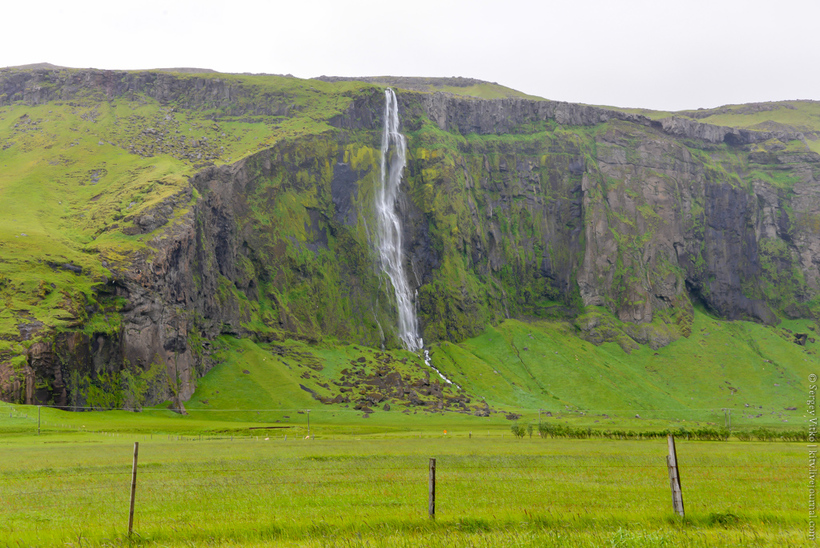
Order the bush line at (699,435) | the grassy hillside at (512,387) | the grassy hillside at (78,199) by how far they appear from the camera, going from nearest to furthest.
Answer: the bush line at (699,435)
the grassy hillside at (78,199)
the grassy hillside at (512,387)

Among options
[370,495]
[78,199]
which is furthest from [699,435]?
[78,199]

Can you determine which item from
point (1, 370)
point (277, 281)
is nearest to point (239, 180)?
point (277, 281)

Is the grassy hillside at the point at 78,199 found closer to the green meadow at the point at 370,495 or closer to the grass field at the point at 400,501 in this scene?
the green meadow at the point at 370,495

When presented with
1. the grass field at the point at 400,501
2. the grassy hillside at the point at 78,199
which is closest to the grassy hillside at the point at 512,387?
the grassy hillside at the point at 78,199

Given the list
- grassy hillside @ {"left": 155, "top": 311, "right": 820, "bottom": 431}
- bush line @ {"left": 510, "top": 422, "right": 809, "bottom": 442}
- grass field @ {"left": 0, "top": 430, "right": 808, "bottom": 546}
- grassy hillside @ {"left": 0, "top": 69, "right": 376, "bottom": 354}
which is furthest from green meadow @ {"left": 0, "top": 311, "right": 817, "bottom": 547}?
grassy hillside @ {"left": 155, "top": 311, "right": 820, "bottom": 431}

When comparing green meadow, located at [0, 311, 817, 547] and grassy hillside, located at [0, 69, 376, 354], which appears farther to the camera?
grassy hillside, located at [0, 69, 376, 354]

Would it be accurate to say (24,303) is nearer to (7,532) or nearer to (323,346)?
(323,346)

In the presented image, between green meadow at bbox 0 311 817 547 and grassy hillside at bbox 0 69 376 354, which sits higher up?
grassy hillside at bbox 0 69 376 354

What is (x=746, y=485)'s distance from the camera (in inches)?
1217

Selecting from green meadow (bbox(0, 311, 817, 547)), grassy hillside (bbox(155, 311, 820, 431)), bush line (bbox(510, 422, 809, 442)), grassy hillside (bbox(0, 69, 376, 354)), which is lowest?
grassy hillside (bbox(155, 311, 820, 431))

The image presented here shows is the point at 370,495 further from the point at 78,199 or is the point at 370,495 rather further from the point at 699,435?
the point at 78,199

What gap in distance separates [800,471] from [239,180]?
166 meters

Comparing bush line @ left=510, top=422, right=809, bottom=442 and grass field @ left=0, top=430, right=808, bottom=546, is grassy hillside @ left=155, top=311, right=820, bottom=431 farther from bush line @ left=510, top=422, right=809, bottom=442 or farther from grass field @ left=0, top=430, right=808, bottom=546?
grass field @ left=0, top=430, right=808, bottom=546

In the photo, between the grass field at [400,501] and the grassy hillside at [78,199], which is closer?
the grass field at [400,501]
